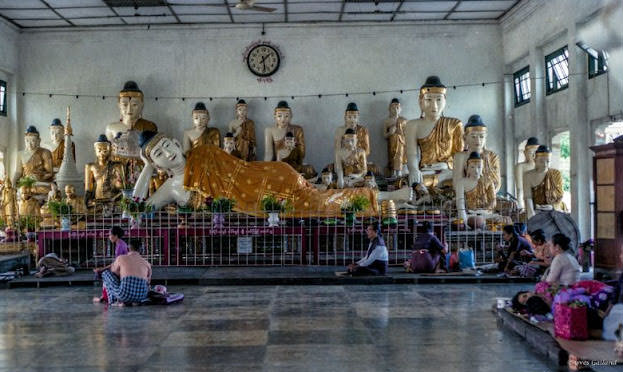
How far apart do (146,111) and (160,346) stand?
1044 centimetres

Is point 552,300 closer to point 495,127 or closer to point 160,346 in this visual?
point 160,346

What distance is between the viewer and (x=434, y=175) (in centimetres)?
1270

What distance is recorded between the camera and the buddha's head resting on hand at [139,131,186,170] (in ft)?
35.0

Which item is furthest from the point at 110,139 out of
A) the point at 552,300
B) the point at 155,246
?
the point at 552,300

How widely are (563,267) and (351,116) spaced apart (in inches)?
339

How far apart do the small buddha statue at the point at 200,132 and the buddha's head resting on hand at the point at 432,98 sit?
4093 mm

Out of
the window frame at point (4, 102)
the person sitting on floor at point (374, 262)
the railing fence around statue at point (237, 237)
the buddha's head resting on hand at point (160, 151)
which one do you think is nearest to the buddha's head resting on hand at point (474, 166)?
the railing fence around statue at point (237, 237)

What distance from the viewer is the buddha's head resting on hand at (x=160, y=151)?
10.7 m

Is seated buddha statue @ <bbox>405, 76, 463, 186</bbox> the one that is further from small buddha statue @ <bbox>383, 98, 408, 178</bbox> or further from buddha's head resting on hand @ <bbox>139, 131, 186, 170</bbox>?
buddha's head resting on hand @ <bbox>139, 131, 186, 170</bbox>

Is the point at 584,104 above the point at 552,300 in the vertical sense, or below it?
above

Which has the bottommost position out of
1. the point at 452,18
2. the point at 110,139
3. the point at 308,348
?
the point at 308,348

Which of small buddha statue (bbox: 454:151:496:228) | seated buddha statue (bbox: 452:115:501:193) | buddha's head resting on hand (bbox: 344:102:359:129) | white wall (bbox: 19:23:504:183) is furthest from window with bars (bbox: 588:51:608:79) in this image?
buddha's head resting on hand (bbox: 344:102:359:129)

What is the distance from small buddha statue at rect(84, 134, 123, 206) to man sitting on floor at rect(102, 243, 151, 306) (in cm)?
631

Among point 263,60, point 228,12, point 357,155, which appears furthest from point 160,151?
point 263,60
